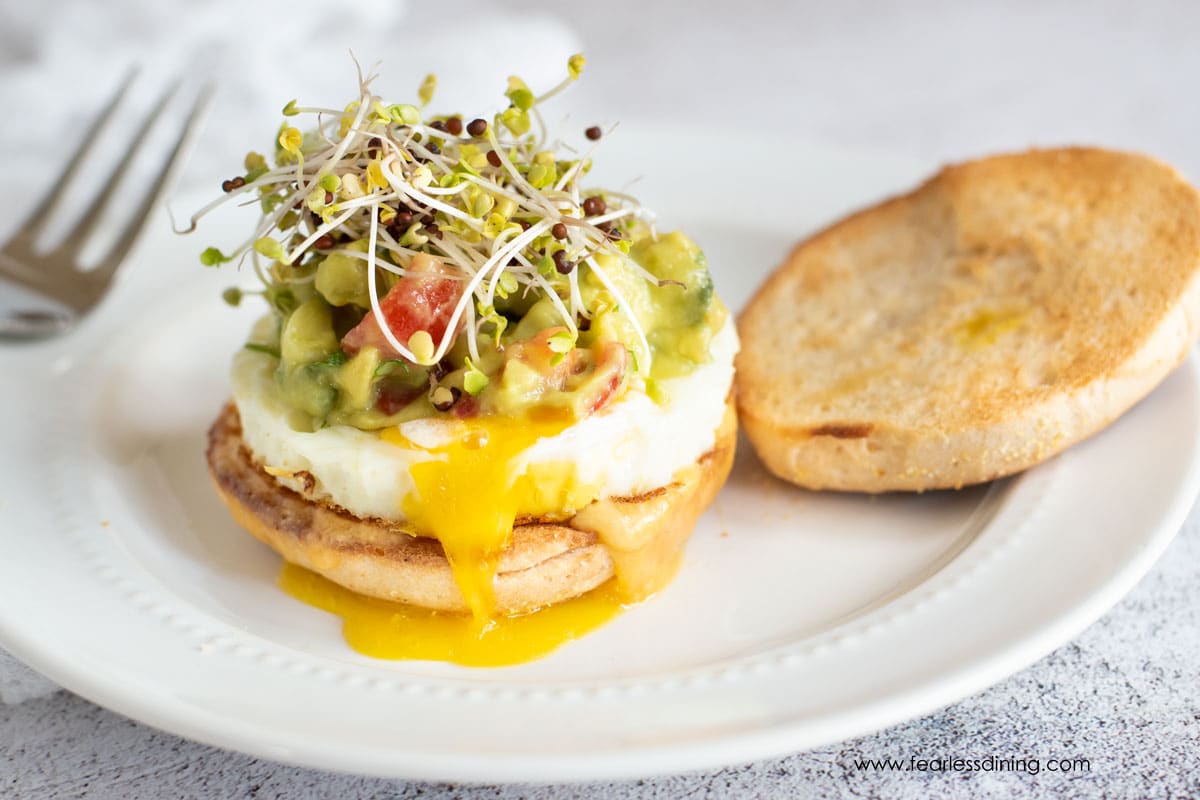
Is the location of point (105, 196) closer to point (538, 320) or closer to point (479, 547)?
point (538, 320)

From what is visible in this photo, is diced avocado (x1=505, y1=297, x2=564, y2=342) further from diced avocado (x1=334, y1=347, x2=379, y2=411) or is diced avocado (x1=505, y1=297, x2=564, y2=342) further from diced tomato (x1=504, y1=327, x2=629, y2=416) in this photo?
diced avocado (x1=334, y1=347, x2=379, y2=411)

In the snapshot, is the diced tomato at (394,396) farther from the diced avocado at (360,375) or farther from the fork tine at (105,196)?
the fork tine at (105,196)

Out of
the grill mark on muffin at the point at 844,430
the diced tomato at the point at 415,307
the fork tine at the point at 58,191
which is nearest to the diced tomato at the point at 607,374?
the diced tomato at the point at 415,307

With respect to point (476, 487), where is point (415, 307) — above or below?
above

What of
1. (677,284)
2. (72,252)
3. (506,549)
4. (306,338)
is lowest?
(72,252)

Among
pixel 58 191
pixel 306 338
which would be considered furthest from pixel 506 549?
pixel 58 191

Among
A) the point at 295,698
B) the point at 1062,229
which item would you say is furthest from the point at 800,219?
the point at 295,698

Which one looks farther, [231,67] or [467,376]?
[231,67]
